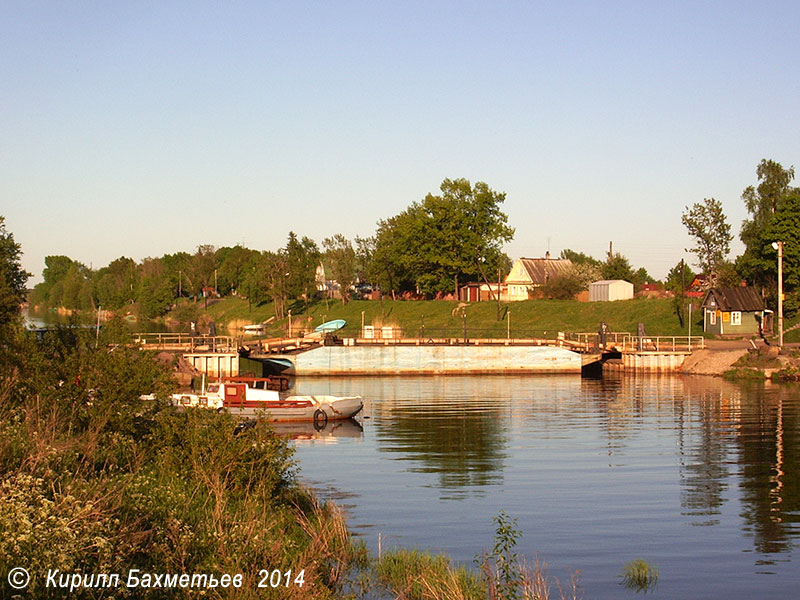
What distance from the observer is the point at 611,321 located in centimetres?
9775

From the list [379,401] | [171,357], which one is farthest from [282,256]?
[379,401]

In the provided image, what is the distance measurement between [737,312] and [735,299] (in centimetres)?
121

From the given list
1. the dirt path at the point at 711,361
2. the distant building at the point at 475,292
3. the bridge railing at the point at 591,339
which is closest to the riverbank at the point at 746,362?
the dirt path at the point at 711,361

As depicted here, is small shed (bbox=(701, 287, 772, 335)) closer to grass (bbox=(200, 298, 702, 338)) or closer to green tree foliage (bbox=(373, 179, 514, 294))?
grass (bbox=(200, 298, 702, 338))

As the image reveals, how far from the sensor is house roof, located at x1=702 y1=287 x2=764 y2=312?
8400 centimetres

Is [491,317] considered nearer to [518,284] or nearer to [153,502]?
[518,284]

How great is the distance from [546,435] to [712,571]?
23.6m

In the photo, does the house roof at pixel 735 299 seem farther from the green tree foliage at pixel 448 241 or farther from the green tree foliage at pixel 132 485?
the green tree foliage at pixel 132 485

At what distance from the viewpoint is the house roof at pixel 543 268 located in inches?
5305

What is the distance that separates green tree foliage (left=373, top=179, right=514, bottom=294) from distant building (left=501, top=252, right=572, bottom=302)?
420 centimetres

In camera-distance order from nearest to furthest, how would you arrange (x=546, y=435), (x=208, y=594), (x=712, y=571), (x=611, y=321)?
1. (x=208, y=594)
2. (x=712, y=571)
3. (x=546, y=435)
4. (x=611, y=321)

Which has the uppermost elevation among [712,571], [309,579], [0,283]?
[0,283]

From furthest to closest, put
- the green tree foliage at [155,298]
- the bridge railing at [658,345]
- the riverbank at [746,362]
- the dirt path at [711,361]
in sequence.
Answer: the green tree foliage at [155,298] < the bridge railing at [658,345] < the dirt path at [711,361] < the riverbank at [746,362]

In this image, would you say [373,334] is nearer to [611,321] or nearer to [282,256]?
[611,321]
